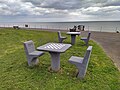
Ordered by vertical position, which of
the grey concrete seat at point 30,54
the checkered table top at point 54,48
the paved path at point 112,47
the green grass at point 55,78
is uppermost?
the checkered table top at point 54,48

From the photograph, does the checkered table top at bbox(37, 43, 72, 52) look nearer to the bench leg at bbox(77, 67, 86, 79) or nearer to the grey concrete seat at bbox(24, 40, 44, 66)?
the grey concrete seat at bbox(24, 40, 44, 66)

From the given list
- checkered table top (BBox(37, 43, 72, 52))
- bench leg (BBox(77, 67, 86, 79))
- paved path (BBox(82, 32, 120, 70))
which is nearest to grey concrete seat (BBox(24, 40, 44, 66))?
checkered table top (BBox(37, 43, 72, 52))

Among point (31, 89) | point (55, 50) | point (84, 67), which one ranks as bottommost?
point (31, 89)

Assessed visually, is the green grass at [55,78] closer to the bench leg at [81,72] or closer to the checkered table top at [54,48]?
the bench leg at [81,72]

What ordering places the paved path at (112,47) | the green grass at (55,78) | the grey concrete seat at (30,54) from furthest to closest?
1. the paved path at (112,47)
2. the grey concrete seat at (30,54)
3. the green grass at (55,78)

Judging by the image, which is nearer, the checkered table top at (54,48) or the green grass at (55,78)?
the green grass at (55,78)

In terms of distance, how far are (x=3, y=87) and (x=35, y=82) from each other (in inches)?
34.3

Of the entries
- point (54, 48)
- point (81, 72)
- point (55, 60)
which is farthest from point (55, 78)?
point (54, 48)

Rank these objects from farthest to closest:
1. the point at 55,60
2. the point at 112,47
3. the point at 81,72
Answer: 1. the point at 112,47
2. the point at 55,60
3. the point at 81,72

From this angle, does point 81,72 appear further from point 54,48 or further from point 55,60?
point 54,48

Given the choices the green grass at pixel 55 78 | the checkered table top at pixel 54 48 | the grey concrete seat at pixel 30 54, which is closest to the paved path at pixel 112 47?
the green grass at pixel 55 78

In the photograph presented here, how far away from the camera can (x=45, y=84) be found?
13.2 ft

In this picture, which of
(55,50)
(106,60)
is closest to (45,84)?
(55,50)

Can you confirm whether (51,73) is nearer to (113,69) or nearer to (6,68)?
(6,68)
